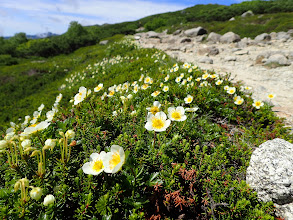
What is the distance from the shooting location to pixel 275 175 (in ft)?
5.81

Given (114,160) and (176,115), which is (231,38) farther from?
(114,160)

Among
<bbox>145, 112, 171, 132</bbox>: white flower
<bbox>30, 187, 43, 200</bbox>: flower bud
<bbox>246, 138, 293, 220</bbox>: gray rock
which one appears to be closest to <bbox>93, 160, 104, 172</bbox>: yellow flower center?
<bbox>30, 187, 43, 200</bbox>: flower bud

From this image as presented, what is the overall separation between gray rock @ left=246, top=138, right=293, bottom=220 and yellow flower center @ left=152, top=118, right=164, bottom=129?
122 cm

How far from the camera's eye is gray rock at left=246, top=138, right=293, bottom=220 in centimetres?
169

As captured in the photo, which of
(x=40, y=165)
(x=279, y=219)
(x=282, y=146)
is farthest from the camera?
(x=282, y=146)

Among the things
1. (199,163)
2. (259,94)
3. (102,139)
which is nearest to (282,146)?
(199,163)

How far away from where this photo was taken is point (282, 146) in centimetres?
200

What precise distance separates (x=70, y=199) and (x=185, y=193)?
1.12 m

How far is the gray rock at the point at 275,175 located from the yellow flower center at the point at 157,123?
1223 mm

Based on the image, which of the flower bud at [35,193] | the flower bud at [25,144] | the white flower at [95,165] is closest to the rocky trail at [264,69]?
the white flower at [95,165]

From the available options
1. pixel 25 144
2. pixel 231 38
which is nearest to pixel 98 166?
pixel 25 144

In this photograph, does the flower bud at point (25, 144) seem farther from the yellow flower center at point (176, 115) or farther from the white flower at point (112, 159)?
the yellow flower center at point (176, 115)

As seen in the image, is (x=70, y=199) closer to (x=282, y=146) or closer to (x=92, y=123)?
(x=92, y=123)

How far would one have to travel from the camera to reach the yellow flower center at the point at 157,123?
1.85 meters
